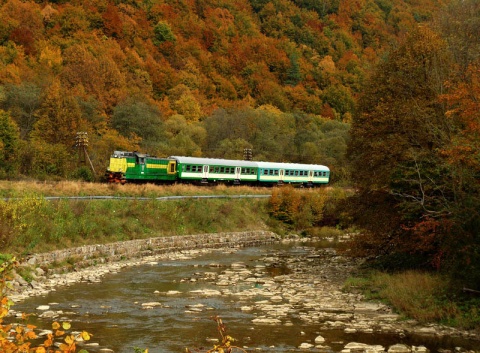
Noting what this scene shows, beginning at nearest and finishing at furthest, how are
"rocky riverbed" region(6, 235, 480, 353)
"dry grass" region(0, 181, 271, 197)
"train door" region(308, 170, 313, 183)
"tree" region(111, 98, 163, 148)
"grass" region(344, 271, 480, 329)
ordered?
"rocky riverbed" region(6, 235, 480, 353) < "grass" region(344, 271, 480, 329) < "dry grass" region(0, 181, 271, 197) < "train door" region(308, 170, 313, 183) < "tree" region(111, 98, 163, 148)

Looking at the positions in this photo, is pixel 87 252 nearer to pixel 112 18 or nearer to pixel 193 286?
pixel 193 286

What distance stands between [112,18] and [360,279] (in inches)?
4276

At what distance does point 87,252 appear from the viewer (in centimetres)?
2986

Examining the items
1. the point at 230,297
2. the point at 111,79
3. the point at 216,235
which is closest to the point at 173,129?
the point at 111,79

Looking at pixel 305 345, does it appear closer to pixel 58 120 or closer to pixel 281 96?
pixel 58 120

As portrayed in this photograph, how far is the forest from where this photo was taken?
24.2 meters

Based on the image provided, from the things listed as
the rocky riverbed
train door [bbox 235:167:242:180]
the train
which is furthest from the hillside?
train door [bbox 235:167:242:180]

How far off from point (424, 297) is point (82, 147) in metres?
36.7

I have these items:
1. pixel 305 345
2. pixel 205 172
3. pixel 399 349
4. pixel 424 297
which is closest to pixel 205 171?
pixel 205 172

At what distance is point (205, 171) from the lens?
53.0 metres

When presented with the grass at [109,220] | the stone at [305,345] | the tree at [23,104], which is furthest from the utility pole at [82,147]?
the stone at [305,345]

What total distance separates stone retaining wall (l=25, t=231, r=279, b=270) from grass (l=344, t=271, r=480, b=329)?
11.9m

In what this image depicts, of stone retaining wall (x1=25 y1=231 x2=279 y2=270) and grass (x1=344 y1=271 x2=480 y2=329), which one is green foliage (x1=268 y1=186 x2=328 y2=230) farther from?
grass (x1=344 y1=271 x2=480 y2=329)

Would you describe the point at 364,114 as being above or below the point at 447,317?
above
